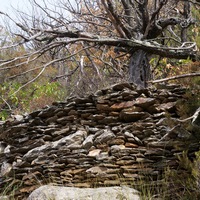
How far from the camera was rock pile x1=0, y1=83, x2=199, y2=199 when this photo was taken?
4.32 meters

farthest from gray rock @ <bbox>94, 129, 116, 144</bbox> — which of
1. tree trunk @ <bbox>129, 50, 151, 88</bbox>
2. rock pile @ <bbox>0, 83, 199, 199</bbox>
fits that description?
tree trunk @ <bbox>129, 50, 151, 88</bbox>

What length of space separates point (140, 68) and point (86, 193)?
3812 millimetres

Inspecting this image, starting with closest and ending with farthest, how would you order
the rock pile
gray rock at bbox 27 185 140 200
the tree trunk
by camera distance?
gray rock at bbox 27 185 140 200, the rock pile, the tree trunk

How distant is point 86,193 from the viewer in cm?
398

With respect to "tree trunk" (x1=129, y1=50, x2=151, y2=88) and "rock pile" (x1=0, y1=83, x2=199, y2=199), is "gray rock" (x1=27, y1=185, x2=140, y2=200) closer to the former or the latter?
"rock pile" (x1=0, y1=83, x2=199, y2=199)

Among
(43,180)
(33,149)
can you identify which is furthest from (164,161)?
(33,149)

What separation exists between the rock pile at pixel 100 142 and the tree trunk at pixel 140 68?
1.90 m

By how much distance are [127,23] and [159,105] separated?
4.05 m

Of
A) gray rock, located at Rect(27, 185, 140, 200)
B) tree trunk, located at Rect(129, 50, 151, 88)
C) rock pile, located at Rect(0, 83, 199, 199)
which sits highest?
tree trunk, located at Rect(129, 50, 151, 88)

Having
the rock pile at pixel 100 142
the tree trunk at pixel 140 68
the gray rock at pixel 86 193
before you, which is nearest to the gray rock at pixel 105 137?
the rock pile at pixel 100 142

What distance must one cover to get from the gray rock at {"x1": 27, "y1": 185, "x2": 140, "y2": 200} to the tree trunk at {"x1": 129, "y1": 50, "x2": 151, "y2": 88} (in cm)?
344

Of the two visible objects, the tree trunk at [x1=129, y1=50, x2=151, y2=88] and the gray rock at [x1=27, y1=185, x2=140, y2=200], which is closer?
the gray rock at [x1=27, y1=185, x2=140, y2=200]

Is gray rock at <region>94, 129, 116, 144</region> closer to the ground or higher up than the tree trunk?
closer to the ground

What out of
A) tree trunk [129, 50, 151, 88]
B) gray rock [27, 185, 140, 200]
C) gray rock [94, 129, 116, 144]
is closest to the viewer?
gray rock [27, 185, 140, 200]
